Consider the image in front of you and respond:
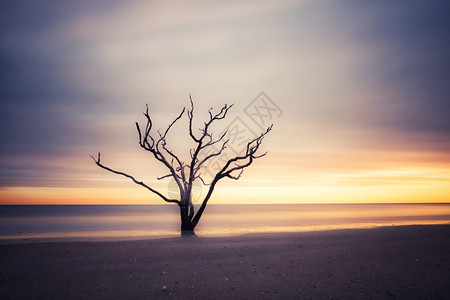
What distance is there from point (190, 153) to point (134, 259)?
30.0 ft

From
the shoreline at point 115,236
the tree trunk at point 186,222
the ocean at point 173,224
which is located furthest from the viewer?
the ocean at point 173,224

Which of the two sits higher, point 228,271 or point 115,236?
point 115,236

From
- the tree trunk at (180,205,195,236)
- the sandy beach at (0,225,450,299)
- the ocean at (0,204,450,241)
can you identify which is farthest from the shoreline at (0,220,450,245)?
the sandy beach at (0,225,450,299)

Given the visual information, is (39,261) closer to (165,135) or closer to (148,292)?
(148,292)

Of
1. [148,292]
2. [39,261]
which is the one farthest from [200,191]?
[148,292]

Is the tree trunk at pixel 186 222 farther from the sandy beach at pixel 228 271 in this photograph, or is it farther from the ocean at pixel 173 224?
the sandy beach at pixel 228 271

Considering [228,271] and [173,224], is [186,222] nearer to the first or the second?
[173,224]

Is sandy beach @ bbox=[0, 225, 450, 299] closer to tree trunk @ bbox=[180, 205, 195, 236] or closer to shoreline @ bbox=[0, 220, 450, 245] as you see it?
shoreline @ bbox=[0, 220, 450, 245]

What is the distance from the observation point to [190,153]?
16.8 m

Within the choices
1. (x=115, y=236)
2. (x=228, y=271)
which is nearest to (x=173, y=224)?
(x=115, y=236)

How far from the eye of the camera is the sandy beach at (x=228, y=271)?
5594 mm

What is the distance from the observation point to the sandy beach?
5594 millimetres

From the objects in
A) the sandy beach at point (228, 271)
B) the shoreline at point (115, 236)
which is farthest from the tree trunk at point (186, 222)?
the sandy beach at point (228, 271)

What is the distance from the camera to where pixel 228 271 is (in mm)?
7004
